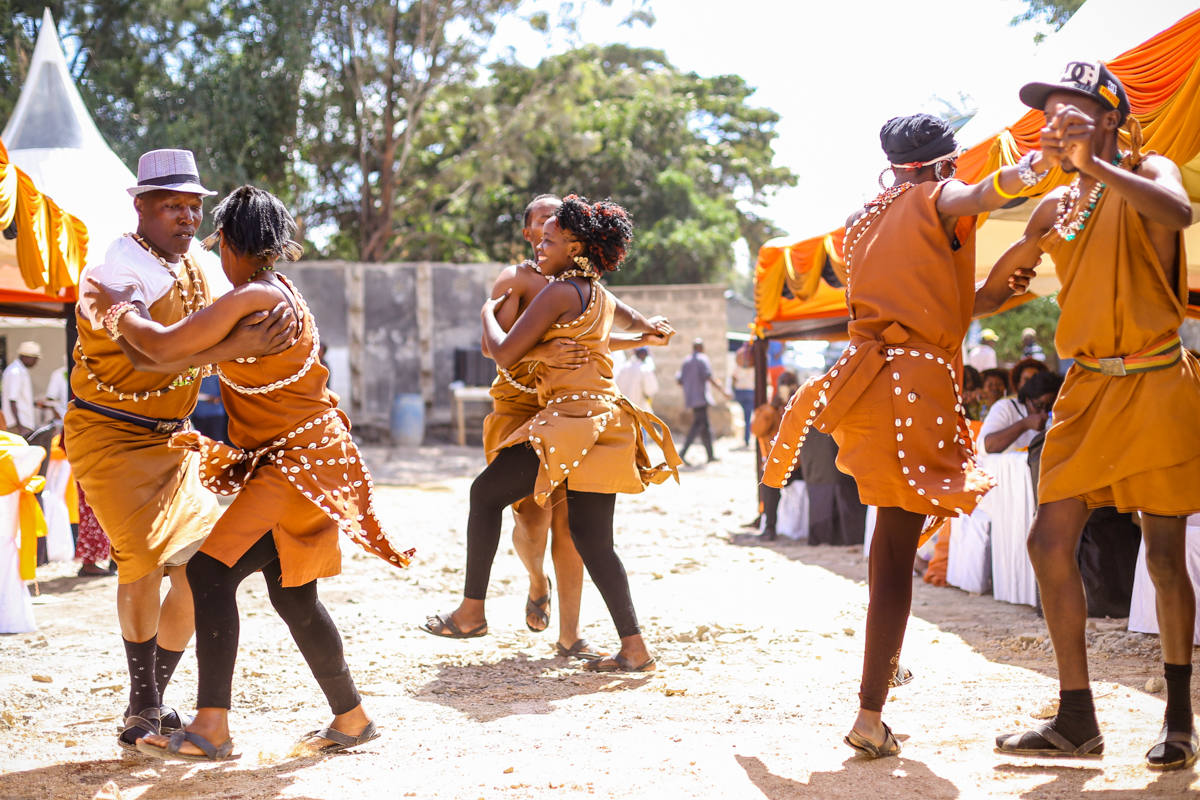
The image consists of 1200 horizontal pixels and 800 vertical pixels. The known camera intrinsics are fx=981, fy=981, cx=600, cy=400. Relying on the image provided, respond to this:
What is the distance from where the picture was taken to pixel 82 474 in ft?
10.8

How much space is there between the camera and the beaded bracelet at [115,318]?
2.89m

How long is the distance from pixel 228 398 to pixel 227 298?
38 centimetres

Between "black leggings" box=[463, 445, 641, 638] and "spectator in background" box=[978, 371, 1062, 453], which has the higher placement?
"spectator in background" box=[978, 371, 1062, 453]

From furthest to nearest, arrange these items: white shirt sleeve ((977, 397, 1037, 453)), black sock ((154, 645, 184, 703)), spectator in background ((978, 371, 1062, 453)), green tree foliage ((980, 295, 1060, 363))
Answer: green tree foliage ((980, 295, 1060, 363)) → white shirt sleeve ((977, 397, 1037, 453)) → spectator in background ((978, 371, 1062, 453)) → black sock ((154, 645, 184, 703))

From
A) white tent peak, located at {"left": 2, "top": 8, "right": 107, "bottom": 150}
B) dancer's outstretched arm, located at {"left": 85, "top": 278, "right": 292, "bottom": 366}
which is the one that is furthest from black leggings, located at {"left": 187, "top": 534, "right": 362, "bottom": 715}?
white tent peak, located at {"left": 2, "top": 8, "right": 107, "bottom": 150}

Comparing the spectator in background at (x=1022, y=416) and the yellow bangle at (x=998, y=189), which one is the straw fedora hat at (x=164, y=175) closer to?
the yellow bangle at (x=998, y=189)

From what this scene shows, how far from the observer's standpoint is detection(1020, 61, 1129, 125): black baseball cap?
2.65 m

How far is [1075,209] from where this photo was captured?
2791 millimetres

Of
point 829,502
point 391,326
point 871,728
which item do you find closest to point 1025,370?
point 829,502

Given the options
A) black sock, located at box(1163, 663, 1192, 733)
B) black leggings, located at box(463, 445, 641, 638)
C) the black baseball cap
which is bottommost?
black sock, located at box(1163, 663, 1192, 733)

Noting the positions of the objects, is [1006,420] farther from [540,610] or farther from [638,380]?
[638,380]

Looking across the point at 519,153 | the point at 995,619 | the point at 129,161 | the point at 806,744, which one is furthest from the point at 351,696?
the point at 519,153

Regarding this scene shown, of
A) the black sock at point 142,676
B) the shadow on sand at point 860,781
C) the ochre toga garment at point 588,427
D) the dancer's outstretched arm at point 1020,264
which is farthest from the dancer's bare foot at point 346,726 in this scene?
the dancer's outstretched arm at point 1020,264

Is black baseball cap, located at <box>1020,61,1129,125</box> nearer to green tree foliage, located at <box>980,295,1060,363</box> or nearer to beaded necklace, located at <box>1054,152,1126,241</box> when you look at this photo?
beaded necklace, located at <box>1054,152,1126,241</box>
